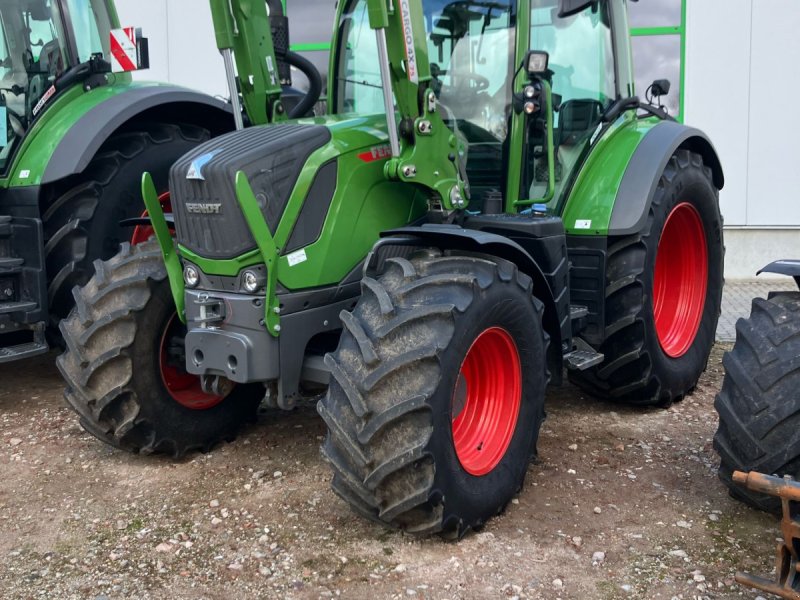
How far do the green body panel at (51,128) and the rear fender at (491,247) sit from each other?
244 centimetres

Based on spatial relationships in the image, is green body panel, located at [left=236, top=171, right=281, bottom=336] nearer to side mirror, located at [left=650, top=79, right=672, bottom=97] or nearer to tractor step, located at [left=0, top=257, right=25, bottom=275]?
tractor step, located at [left=0, top=257, right=25, bottom=275]

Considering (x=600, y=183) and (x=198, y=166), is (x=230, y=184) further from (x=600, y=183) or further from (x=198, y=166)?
(x=600, y=183)

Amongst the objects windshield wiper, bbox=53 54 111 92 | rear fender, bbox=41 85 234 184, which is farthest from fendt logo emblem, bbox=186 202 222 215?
windshield wiper, bbox=53 54 111 92

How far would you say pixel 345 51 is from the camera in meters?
4.41

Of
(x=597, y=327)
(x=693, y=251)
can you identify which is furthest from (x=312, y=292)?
(x=693, y=251)

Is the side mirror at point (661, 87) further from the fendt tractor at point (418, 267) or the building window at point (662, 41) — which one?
the building window at point (662, 41)

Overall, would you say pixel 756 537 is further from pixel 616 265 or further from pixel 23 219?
pixel 23 219

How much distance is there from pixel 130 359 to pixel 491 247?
5.26 feet

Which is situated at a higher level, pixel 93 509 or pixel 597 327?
pixel 597 327

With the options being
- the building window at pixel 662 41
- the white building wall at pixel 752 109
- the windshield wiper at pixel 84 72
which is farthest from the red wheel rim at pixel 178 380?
the white building wall at pixel 752 109

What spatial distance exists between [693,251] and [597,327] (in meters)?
1.13

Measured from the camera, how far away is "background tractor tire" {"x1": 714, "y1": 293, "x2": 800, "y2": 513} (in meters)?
3.02

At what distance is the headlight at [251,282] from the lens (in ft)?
11.0

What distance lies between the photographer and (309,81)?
169 inches
